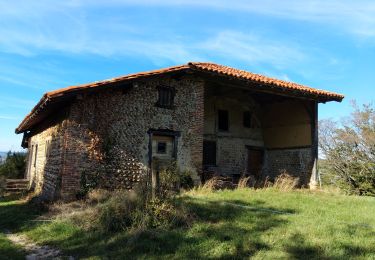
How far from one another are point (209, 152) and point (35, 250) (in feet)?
38.8

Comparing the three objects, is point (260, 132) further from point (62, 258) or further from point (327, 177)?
point (62, 258)

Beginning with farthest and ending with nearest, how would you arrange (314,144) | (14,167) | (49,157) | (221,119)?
(14,167) → (221,119) → (314,144) → (49,157)

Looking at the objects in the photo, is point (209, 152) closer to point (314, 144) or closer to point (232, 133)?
point (232, 133)

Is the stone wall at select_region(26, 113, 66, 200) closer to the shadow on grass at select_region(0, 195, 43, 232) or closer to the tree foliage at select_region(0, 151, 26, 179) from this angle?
the shadow on grass at select_region(0, 195, 43, 232)

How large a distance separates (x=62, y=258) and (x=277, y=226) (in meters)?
3.95

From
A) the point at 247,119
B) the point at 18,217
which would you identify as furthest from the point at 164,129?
the point at 247,119

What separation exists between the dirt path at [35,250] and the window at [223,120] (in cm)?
1208

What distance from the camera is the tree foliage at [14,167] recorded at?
23.3 metres

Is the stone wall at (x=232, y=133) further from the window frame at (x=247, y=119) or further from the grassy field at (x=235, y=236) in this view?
the grassy field at (x=235, y=236)

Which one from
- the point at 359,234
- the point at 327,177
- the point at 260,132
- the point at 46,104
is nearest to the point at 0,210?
the point at 46,104

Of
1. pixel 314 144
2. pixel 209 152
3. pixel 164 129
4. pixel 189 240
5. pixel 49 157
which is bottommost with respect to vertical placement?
pixel 189 240

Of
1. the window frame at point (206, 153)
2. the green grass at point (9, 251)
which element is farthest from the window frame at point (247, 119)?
the green grass at point (9, 251)

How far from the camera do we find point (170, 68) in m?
13.3

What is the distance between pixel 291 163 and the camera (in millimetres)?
18688
